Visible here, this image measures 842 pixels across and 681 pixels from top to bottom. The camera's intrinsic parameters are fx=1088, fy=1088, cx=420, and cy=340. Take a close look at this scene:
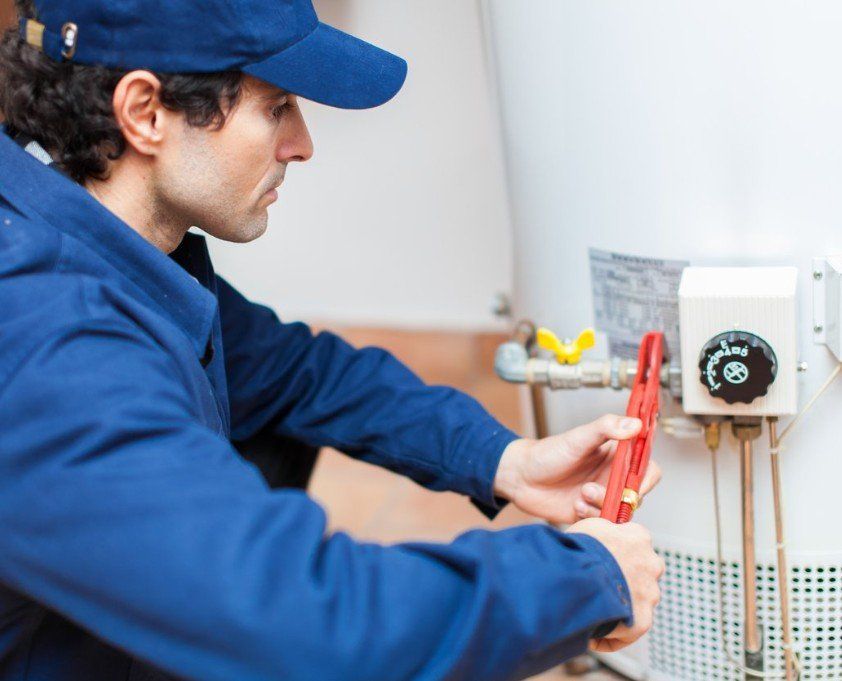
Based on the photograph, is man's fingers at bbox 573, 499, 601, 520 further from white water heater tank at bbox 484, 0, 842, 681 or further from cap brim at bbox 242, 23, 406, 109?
cap brim at bbox 242, 23, 406, 109

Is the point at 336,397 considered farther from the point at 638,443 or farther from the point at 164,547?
Answer: the point at 164,547

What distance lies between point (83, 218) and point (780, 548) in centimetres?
66

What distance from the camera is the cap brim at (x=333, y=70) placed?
760 mm

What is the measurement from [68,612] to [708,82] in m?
0.62

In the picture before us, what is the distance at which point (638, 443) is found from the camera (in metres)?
0.87

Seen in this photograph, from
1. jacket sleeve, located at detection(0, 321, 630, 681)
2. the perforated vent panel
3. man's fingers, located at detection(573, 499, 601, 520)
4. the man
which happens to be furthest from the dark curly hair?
the perforated vent panel

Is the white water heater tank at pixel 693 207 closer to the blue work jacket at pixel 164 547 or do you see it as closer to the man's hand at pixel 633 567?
the man's hand at pixel 633 567

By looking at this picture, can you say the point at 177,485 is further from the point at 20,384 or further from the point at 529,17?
the point at 529,17

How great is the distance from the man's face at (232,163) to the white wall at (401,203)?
1026 millimetres

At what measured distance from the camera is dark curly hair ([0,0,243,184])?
75 centimetres

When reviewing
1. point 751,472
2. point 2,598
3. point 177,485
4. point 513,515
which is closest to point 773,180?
point 751,472

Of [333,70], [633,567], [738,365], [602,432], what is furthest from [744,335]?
[333,70]

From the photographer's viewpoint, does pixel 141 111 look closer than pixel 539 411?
Yes

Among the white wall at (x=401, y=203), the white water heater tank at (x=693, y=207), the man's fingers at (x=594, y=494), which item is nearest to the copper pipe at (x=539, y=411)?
the white water heater tank at (x=693, y=207)
